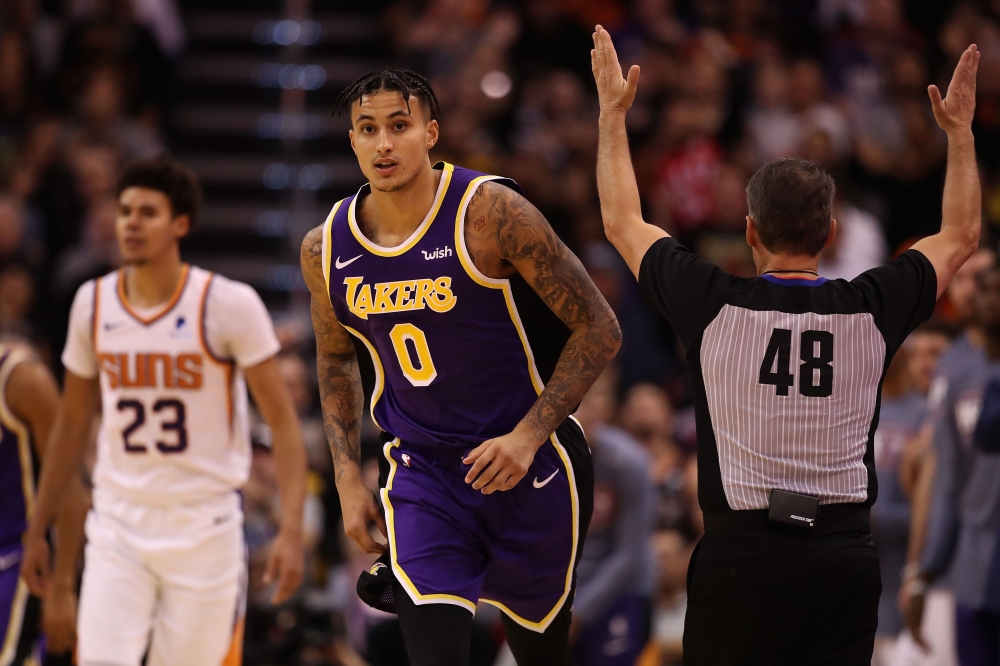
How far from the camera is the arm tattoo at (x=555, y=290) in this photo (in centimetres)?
477

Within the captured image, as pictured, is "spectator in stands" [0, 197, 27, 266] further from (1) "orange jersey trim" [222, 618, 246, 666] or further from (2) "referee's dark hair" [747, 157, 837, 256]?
(2) "referee's dark hair" [747, 157, 837, 256]

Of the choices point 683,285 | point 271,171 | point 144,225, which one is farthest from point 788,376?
point 271,171

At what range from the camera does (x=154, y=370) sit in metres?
6.00

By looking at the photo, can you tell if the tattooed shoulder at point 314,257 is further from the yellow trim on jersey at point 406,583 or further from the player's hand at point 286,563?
the player's hand at point 286,563

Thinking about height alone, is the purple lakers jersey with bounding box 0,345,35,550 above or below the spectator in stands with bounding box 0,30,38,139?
below

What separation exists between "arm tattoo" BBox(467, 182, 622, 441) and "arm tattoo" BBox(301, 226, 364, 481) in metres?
0.66

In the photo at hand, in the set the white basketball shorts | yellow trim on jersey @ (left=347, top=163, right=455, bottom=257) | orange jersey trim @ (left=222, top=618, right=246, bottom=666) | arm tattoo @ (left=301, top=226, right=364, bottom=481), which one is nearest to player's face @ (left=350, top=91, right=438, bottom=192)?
yellow trim on jersey @ (left=347, top=163, right=455, bottom=257)

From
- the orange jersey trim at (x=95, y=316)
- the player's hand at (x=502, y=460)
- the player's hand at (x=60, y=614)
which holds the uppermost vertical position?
the orange jersey trim at (x=95, y=316)

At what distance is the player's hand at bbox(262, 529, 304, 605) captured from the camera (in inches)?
234

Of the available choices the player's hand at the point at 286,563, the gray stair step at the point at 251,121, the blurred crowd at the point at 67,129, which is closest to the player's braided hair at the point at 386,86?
the player's hand at the point at 286,563

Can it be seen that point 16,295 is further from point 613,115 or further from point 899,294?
point 899,294

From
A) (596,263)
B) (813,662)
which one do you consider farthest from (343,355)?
(596,263)

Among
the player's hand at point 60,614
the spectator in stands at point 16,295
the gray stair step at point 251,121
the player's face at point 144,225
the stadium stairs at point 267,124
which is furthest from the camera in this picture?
the gray stair step at point 251,121

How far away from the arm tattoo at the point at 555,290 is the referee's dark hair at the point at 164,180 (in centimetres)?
202
